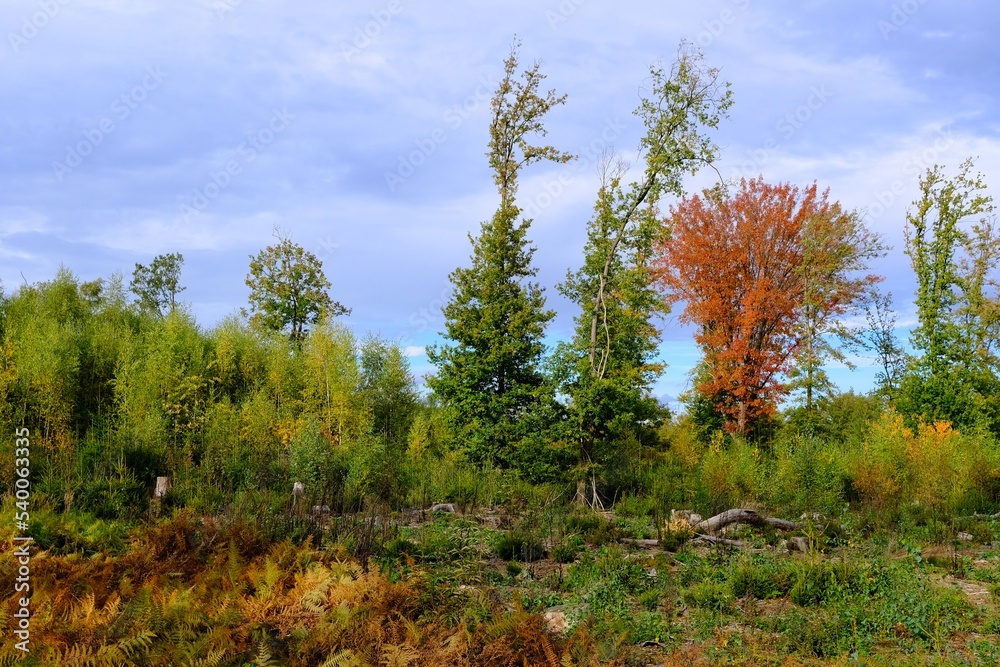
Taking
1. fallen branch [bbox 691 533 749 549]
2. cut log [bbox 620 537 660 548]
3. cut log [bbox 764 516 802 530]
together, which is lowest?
cut log [bbox 620 537 660 548]

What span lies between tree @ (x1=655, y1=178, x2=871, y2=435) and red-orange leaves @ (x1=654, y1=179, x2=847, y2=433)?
28 millimetres

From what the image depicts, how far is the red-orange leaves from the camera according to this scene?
1814 centimetres

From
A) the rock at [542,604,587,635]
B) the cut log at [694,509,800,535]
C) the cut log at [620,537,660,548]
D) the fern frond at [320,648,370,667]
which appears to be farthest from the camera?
the cut log at [694,509,800,535]

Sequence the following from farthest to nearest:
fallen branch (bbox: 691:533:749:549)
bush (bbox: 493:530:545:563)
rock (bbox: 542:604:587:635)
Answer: fallen branch (bbox: 691:533:749:549) < bush (bbox: 493:530:545:563) < rock (bbox: 542:604:587:635)

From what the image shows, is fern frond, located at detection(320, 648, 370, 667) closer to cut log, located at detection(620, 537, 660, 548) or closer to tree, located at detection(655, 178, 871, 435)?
cut log, located at detection(620, 537, 660, 548)

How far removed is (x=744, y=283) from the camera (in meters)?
18.7

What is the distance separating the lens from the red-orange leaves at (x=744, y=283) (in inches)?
714

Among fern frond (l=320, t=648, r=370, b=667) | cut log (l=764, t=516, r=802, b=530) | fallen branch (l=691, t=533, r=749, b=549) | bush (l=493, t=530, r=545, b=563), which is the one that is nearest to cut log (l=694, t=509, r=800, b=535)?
cut log (l=764, t=516, r=802, b=530)

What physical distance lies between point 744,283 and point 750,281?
0.19 m

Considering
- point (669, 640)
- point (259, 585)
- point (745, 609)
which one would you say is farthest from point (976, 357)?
point (259, 585)

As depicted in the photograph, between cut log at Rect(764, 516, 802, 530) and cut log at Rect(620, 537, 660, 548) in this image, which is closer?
cut log at Rect(620, 537, 660, 548)

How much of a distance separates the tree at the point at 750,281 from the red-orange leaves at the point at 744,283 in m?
0.03

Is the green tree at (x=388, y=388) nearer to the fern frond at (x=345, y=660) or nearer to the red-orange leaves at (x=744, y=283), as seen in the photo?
the red-orange leaves at (x=744, y=283)

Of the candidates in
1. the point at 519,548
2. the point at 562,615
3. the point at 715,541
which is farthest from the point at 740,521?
the point at 562,615
